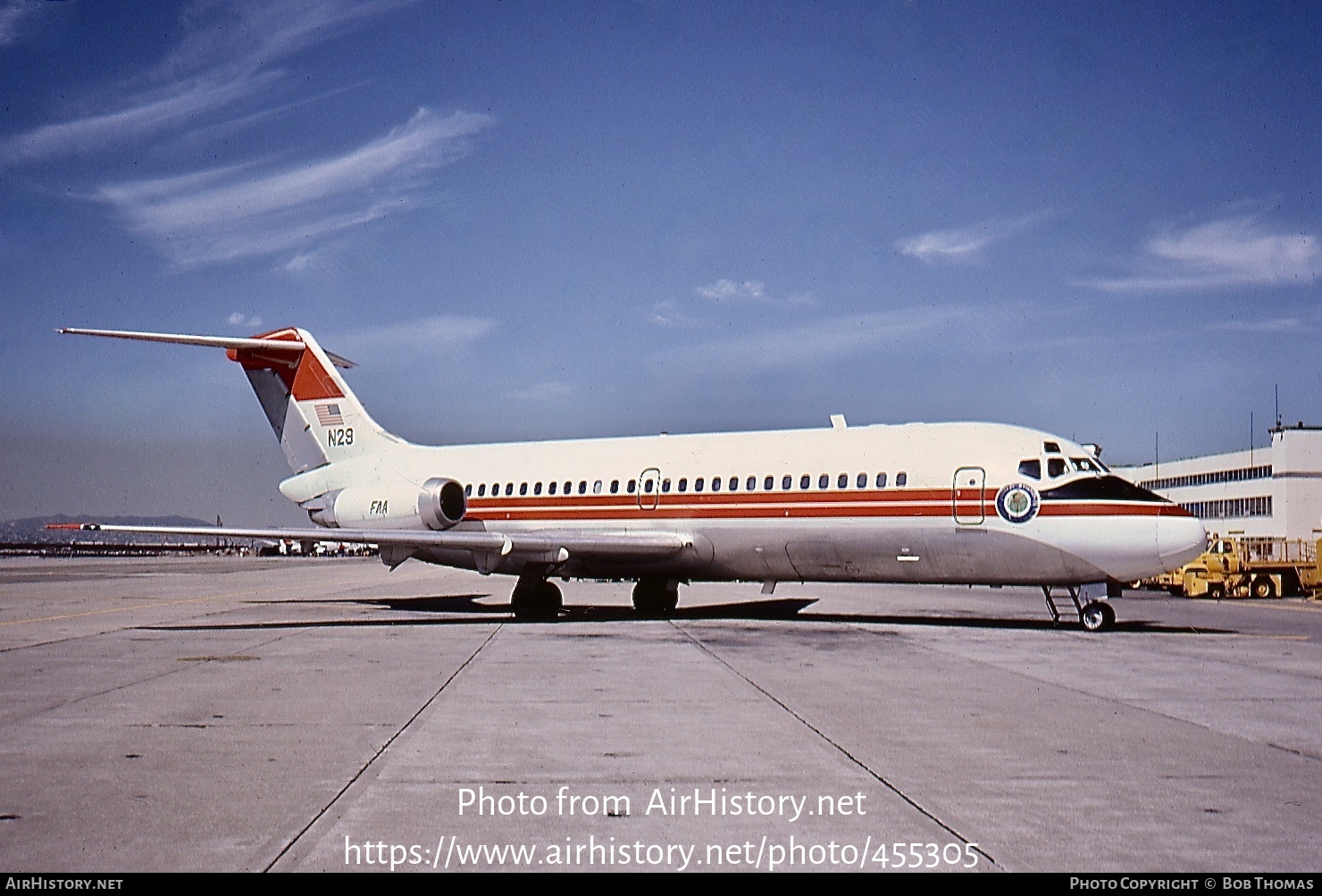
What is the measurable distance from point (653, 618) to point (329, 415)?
32.0ft

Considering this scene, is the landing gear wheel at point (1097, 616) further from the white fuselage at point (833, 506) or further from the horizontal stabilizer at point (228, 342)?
the horizontal stabilizer at point (228, 342)

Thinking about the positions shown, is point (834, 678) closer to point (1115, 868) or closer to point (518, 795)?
point (518, 795)

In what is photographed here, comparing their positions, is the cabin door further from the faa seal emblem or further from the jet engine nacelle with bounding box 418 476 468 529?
the jet engine nacelle with bounding box 418 476 468 529

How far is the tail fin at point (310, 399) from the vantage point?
25.5 meters

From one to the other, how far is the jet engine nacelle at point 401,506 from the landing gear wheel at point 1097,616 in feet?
40.4

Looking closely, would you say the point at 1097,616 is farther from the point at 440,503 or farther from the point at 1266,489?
the point at 1266,489

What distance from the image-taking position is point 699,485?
67.3 ft

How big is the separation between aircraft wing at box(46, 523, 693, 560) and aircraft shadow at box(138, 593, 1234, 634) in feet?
4.43

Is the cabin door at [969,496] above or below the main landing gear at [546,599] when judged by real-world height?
above

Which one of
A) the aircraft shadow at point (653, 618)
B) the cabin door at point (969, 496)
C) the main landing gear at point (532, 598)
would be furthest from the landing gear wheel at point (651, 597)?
the cabin door at point (969, 496)

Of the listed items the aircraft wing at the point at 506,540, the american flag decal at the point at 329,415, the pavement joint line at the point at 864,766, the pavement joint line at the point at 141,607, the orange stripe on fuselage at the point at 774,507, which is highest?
the american flag decal at the point at 329,415

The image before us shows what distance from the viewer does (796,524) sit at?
1916 cm

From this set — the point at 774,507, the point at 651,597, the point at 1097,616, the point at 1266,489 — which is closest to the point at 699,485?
the point at 774,507

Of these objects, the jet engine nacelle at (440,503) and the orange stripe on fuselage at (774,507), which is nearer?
the orange stripe on fuselage at (774,507)
